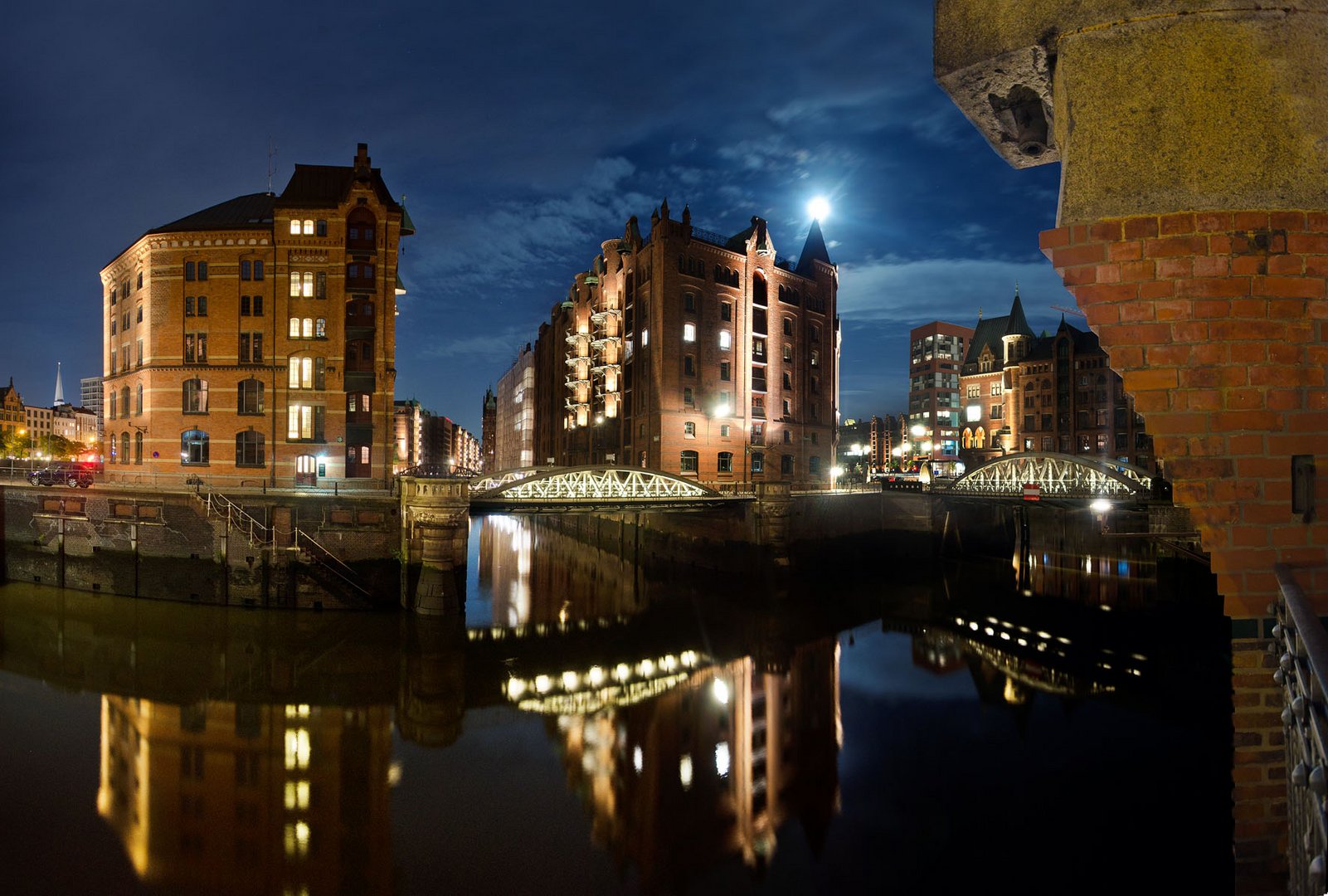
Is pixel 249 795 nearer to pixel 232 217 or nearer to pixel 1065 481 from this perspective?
pixel 232 217

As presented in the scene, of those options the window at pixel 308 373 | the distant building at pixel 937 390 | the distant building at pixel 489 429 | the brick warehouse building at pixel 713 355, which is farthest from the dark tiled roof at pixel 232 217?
the distant building at pixel 489 429

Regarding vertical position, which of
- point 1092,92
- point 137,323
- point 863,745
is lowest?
point 863,745

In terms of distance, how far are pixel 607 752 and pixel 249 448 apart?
2992cm

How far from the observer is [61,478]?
1364 inches

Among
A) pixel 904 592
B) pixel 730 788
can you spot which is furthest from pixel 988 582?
pixel 730 788

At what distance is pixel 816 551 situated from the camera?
139 ft

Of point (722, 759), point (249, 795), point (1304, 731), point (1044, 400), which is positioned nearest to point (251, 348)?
point (249, 795)

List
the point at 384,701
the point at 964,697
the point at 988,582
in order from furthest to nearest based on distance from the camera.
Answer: the point at 988,582 → the point at 964,697 → the point at 384,701

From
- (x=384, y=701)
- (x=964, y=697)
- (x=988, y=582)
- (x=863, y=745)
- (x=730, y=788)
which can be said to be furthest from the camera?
(x=988, y=582)

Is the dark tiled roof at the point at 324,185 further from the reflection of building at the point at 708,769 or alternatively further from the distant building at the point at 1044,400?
the distant building at the point at 1044,400

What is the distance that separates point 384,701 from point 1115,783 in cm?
1960

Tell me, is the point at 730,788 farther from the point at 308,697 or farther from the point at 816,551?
the point at 816,551

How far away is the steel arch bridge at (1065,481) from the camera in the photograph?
41.7 metres

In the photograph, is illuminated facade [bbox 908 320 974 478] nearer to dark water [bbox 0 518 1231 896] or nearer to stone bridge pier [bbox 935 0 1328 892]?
dark water [bbox 0 518 1231 896]
